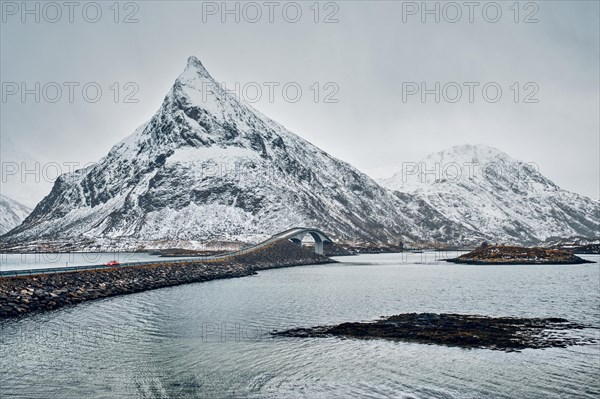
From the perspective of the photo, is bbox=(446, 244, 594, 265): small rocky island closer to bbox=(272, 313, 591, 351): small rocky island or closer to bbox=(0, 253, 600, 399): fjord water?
bbox=(0, 253, 600, 399): fjord water

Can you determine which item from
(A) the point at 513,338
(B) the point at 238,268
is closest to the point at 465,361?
(A) the point at 513,338

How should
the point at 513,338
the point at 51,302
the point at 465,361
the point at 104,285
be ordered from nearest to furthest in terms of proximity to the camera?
the point at 465,361 → the point at 513,338 → the point at 51,302 → the point at 104,285

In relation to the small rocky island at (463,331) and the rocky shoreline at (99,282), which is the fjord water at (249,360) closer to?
the small rocky island at (463,331)

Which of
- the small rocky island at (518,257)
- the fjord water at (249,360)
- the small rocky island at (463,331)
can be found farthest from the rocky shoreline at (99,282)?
the small rocky island at (518,257)

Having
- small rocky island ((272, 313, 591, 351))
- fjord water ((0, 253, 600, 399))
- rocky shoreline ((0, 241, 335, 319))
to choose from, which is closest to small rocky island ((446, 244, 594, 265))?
rocky shoreline ((0, 241, 335, 319))

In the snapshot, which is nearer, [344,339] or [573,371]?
[573,371]

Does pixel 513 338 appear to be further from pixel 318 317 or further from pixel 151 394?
pixel 151 394

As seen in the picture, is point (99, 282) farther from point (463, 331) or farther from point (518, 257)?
point (518, 257)
